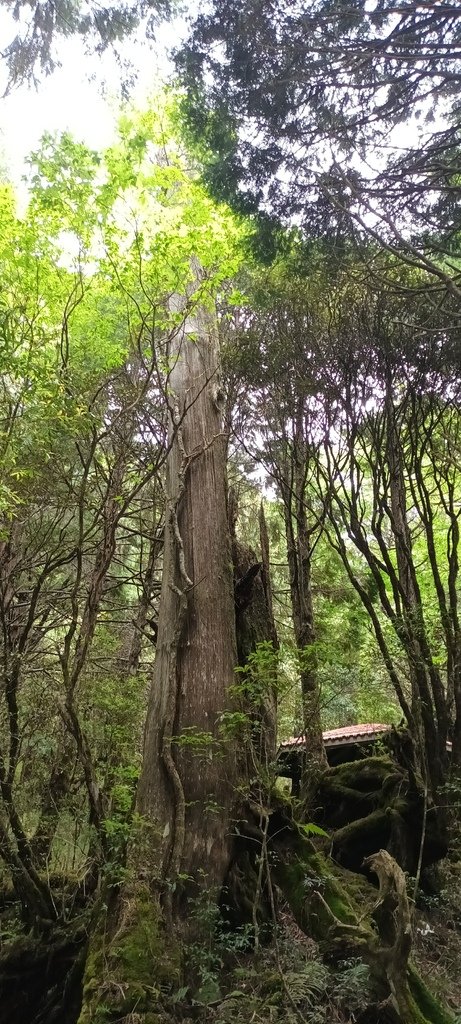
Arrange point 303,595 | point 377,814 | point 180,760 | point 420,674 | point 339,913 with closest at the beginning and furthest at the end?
point 339,913, point 180,760, point 420,674, point 377,814, point 303,595

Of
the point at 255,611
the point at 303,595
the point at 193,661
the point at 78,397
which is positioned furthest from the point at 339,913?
the point at 78,397

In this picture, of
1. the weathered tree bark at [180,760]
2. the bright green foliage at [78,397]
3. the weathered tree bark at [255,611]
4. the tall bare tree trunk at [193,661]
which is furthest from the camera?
the weathered tree bark at [255,611]

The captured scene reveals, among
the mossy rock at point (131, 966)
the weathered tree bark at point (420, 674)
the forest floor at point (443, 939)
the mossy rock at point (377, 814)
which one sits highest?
the weathered tree bark at point (420, 674)

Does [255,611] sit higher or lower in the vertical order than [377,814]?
higher

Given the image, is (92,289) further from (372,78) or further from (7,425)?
(372,78)

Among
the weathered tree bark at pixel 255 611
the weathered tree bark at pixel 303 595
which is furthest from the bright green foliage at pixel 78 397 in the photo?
the weathered tree bark at pixel 303 595

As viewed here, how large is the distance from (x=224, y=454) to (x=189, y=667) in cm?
282

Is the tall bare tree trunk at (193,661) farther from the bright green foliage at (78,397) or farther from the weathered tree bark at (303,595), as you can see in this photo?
the weathered tree bark at (303,595)

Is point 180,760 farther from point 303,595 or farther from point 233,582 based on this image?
point 303,595

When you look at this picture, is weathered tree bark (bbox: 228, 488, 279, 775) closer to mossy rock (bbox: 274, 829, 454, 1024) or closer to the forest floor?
mossy rock (bbox: 274, 829, 454, 1024)

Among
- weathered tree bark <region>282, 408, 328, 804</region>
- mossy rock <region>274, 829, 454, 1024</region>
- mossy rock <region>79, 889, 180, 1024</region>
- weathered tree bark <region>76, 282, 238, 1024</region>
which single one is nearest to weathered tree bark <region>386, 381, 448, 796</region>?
weathered tree bark <region>282, 408, 328, 804</region>

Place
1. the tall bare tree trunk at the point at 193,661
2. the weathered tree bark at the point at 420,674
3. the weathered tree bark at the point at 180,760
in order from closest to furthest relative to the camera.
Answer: the weathered tree bark at the point at 180,760 → the tall bare tree trunk at the point at 193,661 → the weathered tree bark at the point at 420,674

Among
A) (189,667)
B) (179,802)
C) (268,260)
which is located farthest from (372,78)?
(179,802)

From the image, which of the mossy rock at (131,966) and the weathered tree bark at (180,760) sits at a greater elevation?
the weathered tree bark at (180,760)
